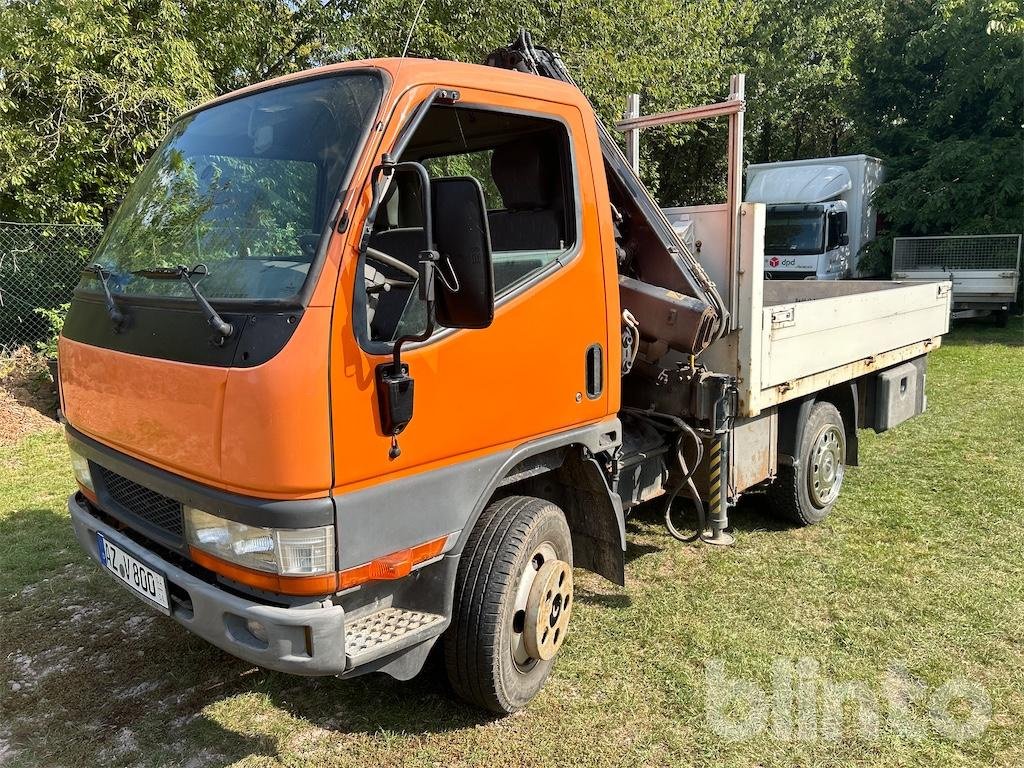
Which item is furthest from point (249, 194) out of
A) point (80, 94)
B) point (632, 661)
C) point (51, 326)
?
point (51, 326)

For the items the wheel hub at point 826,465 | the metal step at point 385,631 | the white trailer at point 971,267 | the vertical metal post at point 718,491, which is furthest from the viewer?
the white trailer at point 971,267

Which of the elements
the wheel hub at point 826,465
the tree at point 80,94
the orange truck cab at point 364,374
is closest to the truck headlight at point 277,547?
the orange truck cab at point 364,374

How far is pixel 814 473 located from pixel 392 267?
3623mm

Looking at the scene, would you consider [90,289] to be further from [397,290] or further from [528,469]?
[528,469]

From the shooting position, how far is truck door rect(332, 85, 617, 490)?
2328 mm

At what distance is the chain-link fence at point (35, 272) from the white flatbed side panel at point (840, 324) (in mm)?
7142

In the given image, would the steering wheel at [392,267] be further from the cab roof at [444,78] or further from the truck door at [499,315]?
the cab roof at [444,78]


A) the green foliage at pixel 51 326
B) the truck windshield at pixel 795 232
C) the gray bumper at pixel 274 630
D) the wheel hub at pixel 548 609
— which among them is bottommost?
the wheel hub at pixel 548 609

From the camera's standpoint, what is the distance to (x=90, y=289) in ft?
9.87

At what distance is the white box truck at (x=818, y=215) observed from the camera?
1548 centimetres

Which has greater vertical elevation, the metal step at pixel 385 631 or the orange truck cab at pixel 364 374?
the orange truck cab at pixel 364 374

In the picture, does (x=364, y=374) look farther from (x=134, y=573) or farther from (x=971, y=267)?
(x=971, y=267)

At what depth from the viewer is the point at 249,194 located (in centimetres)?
266

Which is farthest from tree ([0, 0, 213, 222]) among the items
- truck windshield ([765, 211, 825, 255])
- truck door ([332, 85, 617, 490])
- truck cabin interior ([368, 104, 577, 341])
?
truck windshield ([765, 211, 825, 255])
